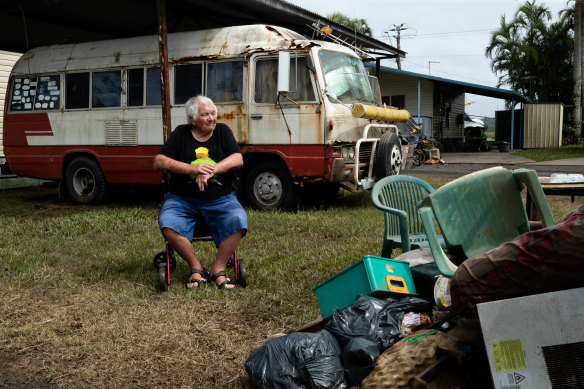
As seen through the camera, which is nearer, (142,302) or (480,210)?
(480,210)

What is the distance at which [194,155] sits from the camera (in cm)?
518

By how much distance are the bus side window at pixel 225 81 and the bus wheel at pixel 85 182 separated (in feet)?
8.82

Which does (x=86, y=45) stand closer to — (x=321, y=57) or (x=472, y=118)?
(x=321, y=57)

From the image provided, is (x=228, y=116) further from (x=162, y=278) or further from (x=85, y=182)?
(x=162, y=278)

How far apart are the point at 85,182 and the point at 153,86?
93.4 inches

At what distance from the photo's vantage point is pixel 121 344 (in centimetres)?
381

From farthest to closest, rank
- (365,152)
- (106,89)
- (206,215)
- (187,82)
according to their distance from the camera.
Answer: (106,89), (187,82), (365,152), (206,215)

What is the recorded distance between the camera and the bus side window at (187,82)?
9398 mm

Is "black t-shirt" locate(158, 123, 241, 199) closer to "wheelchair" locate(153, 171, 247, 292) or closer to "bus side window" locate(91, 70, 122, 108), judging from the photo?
"wheelchair" locate(153, 171, 247, 292)

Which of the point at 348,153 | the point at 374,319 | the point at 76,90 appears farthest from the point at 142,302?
the point at 76,90

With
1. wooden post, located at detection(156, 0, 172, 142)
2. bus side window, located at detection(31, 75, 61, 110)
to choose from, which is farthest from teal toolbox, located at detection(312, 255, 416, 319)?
bus side window, located at detection(31, 75, 61, 110)

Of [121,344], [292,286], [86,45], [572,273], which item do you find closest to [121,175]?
[86,45]

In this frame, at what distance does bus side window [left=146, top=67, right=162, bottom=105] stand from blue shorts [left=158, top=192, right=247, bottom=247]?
4930 mm

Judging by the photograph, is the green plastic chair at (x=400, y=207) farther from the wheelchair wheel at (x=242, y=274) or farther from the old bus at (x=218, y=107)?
the old bus at (x=218, y=107)
